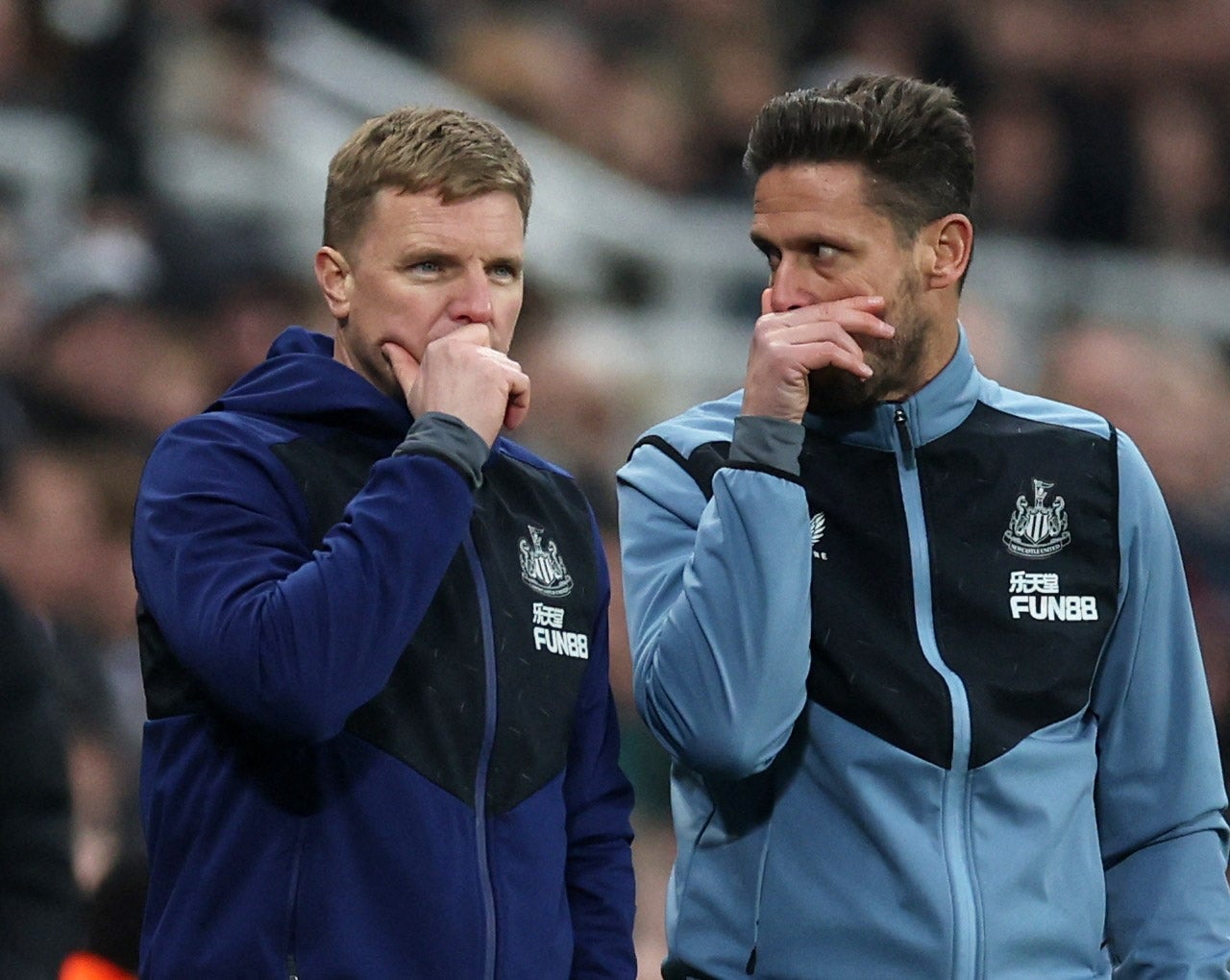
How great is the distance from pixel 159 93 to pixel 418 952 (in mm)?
4903

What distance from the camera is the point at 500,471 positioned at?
2.71 metres

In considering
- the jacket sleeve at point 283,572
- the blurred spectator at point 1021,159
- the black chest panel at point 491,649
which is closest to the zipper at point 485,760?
the black chest panel at point 491,649

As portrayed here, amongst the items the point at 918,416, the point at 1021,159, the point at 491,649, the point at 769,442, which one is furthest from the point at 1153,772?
the point at 1021,159

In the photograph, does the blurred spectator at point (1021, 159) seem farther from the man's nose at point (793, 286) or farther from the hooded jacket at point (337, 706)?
the hooded jacket at point (337, 706)

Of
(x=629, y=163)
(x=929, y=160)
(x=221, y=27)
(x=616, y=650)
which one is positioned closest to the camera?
(x=929, y=160)

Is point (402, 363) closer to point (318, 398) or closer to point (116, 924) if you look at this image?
point (318, 398)

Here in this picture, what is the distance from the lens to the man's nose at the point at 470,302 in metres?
2.54

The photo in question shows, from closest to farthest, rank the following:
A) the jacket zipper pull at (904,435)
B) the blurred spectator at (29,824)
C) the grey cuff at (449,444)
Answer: the blurred spectator at (29,824) < the grey cuff at (449,444) < the jacket zipper pull at (904,435)

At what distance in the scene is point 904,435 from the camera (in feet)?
8.86

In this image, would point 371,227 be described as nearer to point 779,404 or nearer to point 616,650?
point 779,404

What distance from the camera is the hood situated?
99.6 inches

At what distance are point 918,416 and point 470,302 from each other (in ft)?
2.01

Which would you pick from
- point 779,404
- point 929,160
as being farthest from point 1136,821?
point 929,160

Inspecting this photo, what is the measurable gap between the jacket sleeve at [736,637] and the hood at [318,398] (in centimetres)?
41
